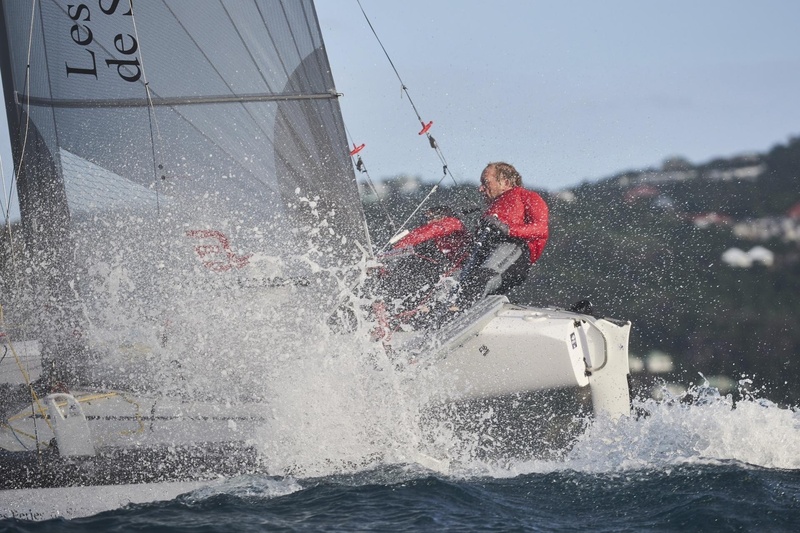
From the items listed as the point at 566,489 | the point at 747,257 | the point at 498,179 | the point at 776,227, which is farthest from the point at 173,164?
the point at 747,257

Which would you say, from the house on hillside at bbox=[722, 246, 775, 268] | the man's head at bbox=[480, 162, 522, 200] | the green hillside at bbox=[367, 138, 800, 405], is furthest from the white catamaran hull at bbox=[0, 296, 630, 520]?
the house on hillside at bbox=[722, 246, 775, 268]

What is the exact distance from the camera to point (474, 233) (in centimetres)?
473

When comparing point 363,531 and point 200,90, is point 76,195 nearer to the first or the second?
point 200,90

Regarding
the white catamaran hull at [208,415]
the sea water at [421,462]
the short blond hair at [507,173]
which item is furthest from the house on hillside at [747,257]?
the white catamaran hull at [208,415]

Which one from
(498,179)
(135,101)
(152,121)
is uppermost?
(135,101)

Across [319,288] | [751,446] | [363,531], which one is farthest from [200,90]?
[751,446]

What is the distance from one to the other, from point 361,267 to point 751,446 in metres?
1.93

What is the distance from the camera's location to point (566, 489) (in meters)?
3.85

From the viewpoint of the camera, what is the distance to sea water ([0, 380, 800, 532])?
340 cm

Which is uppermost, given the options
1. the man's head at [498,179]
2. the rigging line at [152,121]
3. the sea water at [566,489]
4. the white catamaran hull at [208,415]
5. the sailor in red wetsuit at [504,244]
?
the rigging line at [152,121]

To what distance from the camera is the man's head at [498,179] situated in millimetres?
4742

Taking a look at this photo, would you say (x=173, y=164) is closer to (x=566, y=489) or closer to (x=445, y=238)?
(x=445, y=238)

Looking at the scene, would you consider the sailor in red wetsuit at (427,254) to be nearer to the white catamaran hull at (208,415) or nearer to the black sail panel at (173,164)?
the black sail panel at (173,164)

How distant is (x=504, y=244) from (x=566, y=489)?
4.10ft
